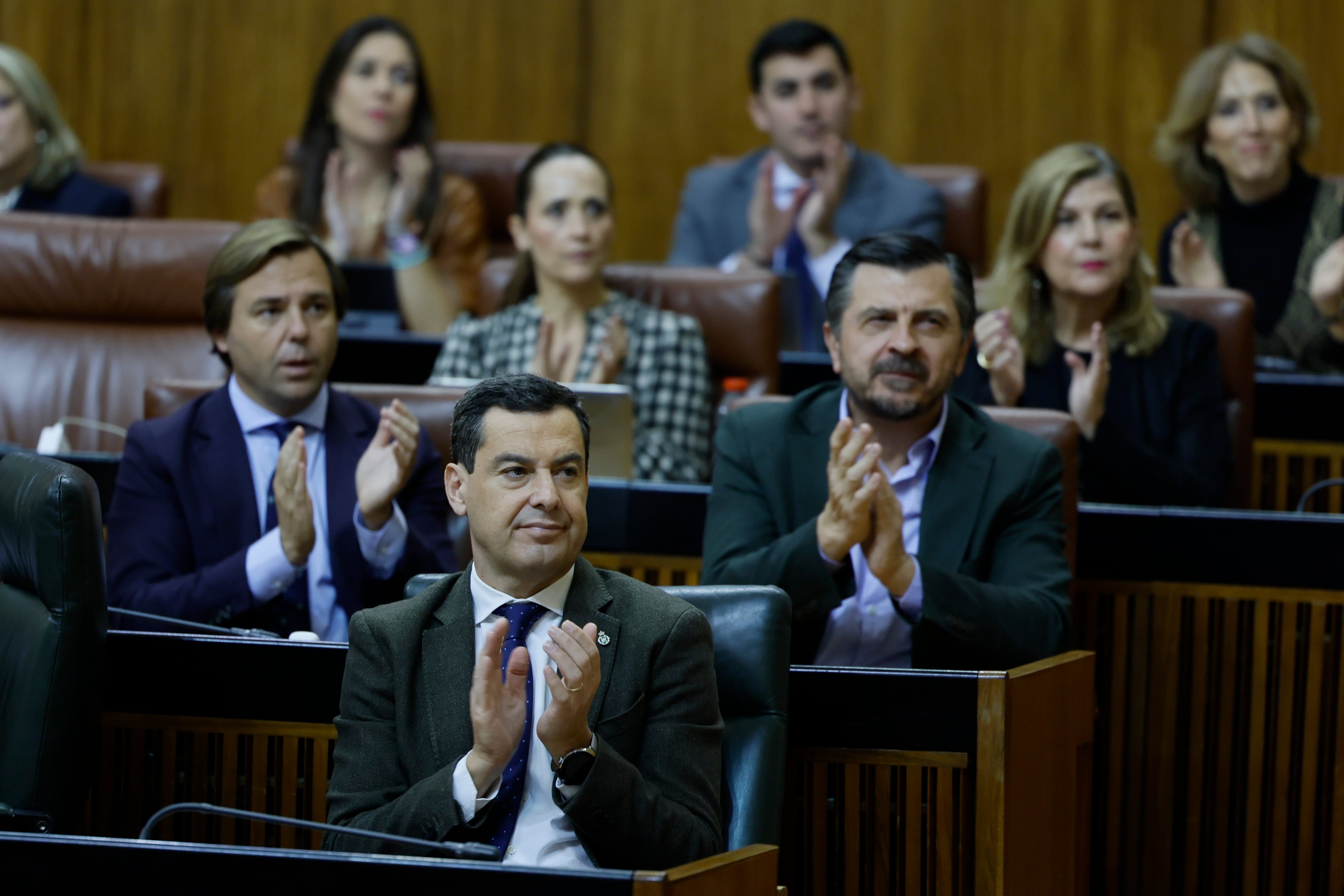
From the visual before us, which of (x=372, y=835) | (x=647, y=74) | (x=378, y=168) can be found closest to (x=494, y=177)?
(x=378, y=168)

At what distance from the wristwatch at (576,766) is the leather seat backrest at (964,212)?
276cm

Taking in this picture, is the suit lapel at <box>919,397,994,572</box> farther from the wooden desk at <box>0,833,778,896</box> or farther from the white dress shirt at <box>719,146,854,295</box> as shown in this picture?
the white dress shirt at <box>719,146,854,295</box>

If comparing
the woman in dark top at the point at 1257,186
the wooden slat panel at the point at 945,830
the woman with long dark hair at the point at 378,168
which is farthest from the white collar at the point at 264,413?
the woman in dark top at the point at 1257,186

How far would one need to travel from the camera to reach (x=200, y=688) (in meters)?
1.84

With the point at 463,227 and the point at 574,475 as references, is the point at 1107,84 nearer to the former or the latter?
the point at 463,227

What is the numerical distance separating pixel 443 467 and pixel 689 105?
256 centimetres

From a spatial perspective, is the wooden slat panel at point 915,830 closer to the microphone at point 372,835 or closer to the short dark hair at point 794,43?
the microphone at point 372,835

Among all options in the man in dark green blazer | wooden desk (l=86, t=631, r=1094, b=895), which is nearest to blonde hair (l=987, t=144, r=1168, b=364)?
the man in dark green blazer

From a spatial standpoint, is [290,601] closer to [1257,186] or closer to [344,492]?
[344,492]

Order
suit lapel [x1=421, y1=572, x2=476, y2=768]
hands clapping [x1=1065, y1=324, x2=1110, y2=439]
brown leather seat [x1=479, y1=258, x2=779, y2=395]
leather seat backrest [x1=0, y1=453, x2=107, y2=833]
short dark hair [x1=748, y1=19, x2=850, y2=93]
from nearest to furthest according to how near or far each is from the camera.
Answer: suit lapel [x1=421, y1=572, x2=476, y2=768], leather seat backrest [x1=0, y1=453, x2=107, y2=833], hands clapping [x1=1065, y1=324, x2=1110, y2=439], brown leather seat [x1=479, y1=258, x2=779, y2=395], short dark hair [x1=748, y1=19, x2=850, y2=93]

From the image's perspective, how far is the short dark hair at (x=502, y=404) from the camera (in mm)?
1634

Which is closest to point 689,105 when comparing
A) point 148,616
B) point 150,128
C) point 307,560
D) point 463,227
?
point 463,227

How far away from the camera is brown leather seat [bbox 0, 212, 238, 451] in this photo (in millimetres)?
3146

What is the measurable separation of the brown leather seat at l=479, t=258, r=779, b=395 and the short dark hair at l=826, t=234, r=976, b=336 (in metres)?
0.77
